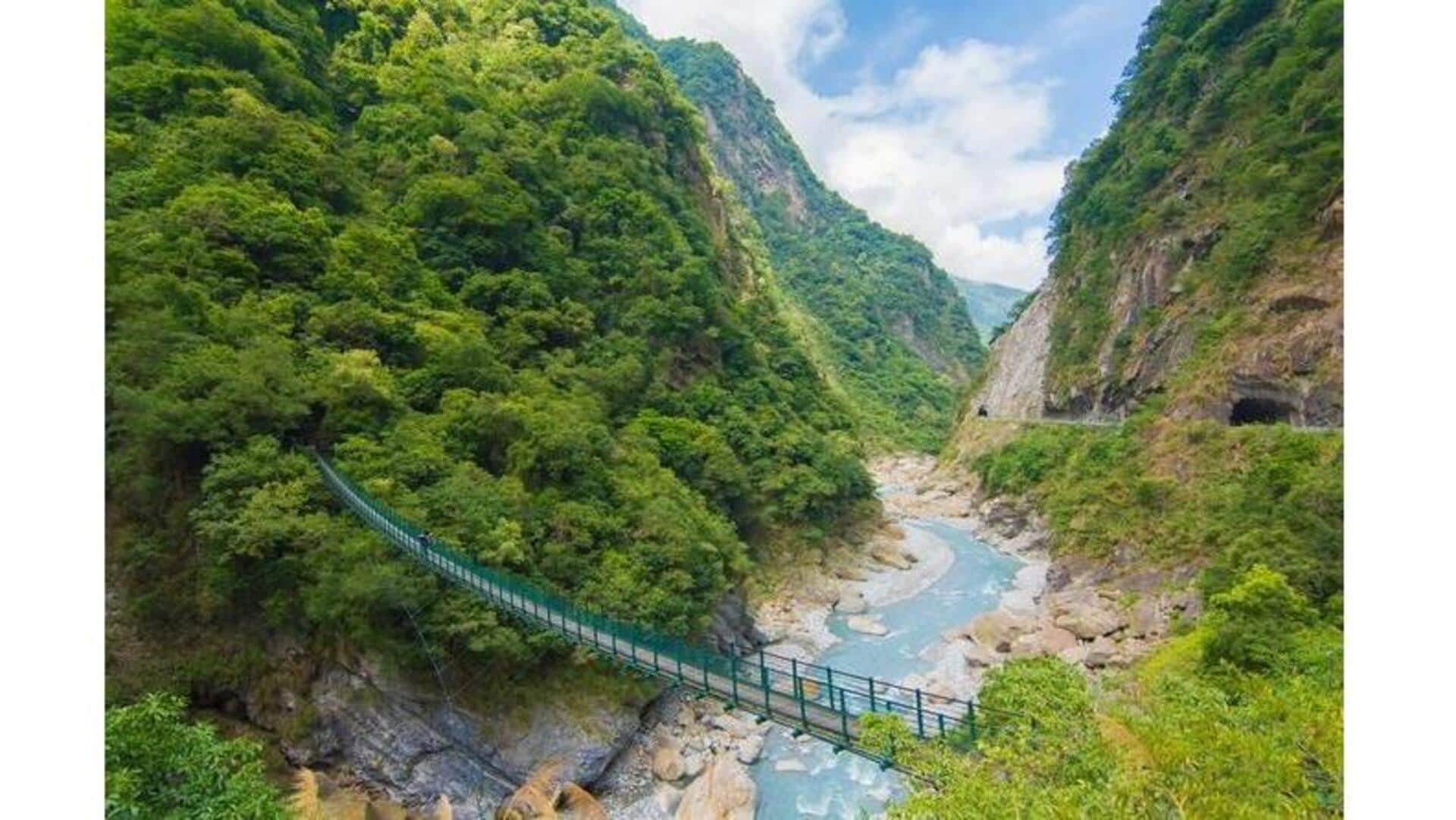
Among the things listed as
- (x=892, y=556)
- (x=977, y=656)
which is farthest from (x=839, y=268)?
(x=977, y=656)

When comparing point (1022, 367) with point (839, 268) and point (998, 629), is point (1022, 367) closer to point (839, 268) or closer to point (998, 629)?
point (998, 629)

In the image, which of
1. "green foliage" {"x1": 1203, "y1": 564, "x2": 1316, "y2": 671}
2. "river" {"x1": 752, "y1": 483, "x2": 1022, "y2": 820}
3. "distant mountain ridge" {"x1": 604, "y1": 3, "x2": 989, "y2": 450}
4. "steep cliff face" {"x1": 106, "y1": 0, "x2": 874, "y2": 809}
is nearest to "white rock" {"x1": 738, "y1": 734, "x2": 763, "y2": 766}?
"river" {"x1": 752, "y1": 483, "x2": 1022, "y2": 820}

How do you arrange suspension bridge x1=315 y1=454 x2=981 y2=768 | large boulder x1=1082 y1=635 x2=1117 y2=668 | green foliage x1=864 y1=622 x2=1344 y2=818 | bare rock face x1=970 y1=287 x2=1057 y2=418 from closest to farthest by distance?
green foliage x1=864 y1=622 x2=1344 y2=818 → suspension bridge x1=315 y1=454 x2=981 y2=768 → large boulder x1=1082 y1=635 x2=1117 y2=668 → bare rock face x1=970 y1=287 x2=1057 y2=418

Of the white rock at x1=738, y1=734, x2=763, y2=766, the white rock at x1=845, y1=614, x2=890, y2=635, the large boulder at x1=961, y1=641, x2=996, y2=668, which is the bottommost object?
the white rock at x1=738, y1=734, x2=763, y2=766

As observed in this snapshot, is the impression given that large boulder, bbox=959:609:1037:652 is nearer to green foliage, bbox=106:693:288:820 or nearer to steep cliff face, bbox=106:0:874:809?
steep cliff face, bbox=106:0:874:809

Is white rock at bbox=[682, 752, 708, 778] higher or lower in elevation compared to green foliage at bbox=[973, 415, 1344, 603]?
lower
